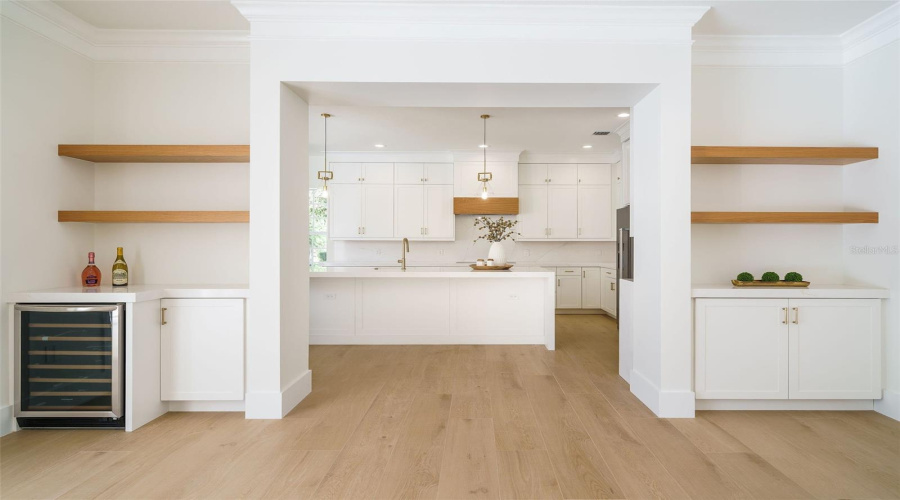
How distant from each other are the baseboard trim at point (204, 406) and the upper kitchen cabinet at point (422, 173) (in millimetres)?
4812

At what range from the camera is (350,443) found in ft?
8.73

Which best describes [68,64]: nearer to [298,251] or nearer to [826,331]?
[298,251]

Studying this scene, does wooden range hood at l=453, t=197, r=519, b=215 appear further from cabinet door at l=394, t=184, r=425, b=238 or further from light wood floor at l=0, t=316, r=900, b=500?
light wood floor at l=0, t=316, r=900, b=500

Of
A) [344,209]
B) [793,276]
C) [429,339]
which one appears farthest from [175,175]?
[793,276]

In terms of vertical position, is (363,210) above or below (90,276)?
above

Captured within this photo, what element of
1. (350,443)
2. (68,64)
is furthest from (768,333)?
(68,64)

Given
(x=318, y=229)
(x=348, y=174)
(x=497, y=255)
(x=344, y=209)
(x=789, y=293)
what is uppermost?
(x=348, y=174)

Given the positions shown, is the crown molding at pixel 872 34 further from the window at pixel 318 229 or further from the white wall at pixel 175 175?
the window at pixel 318 229

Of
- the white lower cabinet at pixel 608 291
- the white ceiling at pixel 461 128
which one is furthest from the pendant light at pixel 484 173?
the white lower cabinet at pixel 608 291

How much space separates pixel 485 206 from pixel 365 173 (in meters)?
1.94

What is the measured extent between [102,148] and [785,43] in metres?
4.80

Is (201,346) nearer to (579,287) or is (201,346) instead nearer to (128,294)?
(128,294)

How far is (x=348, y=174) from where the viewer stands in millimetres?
7484

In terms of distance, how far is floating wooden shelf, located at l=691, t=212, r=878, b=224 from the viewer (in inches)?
128
